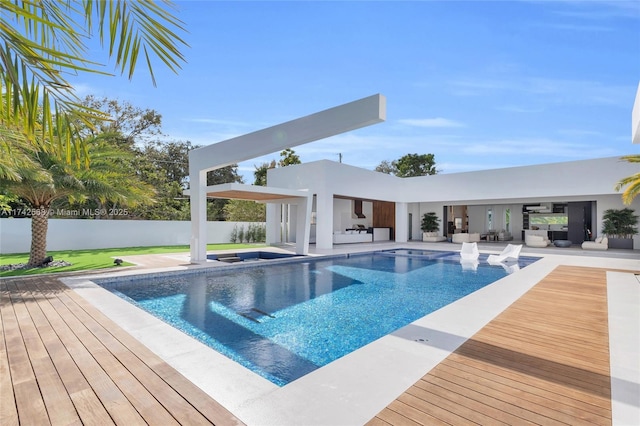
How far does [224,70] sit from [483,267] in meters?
11.7

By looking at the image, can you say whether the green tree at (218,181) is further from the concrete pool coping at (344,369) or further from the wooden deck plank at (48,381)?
the wooden deck plank at (48,381)

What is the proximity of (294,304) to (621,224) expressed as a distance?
18.6 m

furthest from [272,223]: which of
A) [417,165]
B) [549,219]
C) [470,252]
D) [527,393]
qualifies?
[417,165]

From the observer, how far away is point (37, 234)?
33.4ft

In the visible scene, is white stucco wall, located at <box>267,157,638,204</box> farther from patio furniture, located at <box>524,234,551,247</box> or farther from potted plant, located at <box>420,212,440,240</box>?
patio furniture, located at <box>524,234,551,247</box>

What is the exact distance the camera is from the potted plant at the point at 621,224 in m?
17.0

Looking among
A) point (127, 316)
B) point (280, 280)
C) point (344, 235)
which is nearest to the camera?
point (127, 316)

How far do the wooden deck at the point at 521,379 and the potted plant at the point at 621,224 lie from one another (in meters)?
15.7

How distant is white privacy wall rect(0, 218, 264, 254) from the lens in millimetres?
14945

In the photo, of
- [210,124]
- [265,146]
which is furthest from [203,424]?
[210,124]

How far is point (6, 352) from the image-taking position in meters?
3.88

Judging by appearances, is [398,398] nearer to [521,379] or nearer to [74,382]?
[521,379]

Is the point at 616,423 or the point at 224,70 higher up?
the point at 224,70

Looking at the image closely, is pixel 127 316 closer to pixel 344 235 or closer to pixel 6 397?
pixel 6 397
